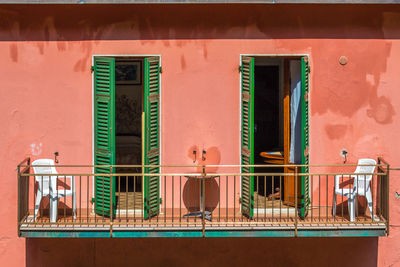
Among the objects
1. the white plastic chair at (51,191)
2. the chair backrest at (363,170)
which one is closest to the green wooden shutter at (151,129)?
the white plastic chair at (51,191)

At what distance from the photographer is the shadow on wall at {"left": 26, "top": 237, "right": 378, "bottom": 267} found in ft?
33.1

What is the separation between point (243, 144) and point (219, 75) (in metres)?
1.25

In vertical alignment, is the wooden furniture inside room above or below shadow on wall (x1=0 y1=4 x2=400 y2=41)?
below

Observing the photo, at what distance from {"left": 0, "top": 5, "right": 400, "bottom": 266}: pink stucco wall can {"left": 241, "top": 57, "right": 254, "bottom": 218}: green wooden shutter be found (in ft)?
0.64

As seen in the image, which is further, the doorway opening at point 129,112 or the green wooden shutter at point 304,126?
the doorway opening at point 129,112

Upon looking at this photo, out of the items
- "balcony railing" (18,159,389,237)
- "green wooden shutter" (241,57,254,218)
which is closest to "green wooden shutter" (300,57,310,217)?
"balcony railing" (18,159,389,237)

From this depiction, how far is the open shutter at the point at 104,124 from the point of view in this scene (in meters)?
9.62

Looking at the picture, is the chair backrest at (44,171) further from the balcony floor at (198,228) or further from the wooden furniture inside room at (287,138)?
the wooden furniture inside room at (287,138)

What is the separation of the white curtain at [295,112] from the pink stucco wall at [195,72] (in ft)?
0.84

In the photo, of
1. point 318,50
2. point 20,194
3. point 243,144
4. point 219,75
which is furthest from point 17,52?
point 318,50

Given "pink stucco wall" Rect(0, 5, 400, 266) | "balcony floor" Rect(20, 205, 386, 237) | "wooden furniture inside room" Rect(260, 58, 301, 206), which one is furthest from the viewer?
"wooden furniture inside room" Rect(260, 58, 301, 206)

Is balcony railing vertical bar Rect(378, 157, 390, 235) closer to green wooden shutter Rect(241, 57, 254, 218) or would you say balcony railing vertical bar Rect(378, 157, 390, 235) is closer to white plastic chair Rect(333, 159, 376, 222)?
white plastic chair Rect(333, 159, 376, 222)

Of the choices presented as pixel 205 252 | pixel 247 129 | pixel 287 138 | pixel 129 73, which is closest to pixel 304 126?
pixel 287 138

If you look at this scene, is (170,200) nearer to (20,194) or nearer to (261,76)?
(20,194)
